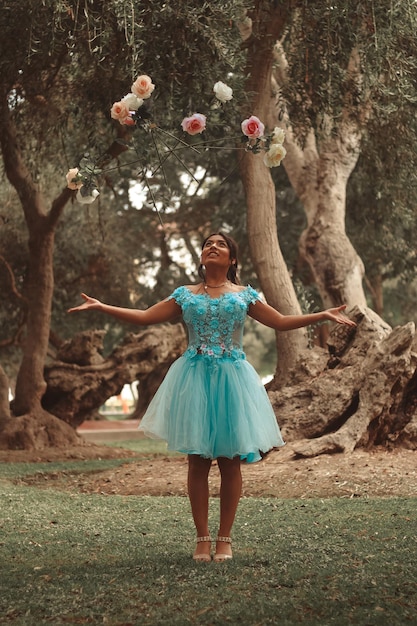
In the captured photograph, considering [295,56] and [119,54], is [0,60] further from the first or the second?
[295,56]

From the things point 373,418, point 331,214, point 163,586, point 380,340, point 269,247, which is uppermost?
point 331,214

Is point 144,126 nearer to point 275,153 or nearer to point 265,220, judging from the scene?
point 275,153

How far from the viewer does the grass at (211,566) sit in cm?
408

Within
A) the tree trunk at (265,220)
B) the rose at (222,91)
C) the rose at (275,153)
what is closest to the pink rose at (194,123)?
the rose at (222,91)

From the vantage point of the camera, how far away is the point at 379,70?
9641 mm

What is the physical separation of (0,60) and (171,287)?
15.0 meters

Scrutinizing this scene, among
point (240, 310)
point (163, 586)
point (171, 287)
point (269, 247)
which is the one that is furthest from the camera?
point (171, 287)

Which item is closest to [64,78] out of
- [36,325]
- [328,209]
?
[36,325]

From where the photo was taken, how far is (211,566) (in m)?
5.00

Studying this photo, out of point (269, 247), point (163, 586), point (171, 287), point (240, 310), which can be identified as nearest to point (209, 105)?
point (269, 247)

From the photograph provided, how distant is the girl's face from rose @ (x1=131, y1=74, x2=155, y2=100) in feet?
8.96

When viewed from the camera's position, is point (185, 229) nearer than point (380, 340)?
No

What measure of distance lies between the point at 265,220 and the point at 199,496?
27.1ft

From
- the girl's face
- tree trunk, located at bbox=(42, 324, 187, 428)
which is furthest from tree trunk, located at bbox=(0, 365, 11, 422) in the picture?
the girl's face
